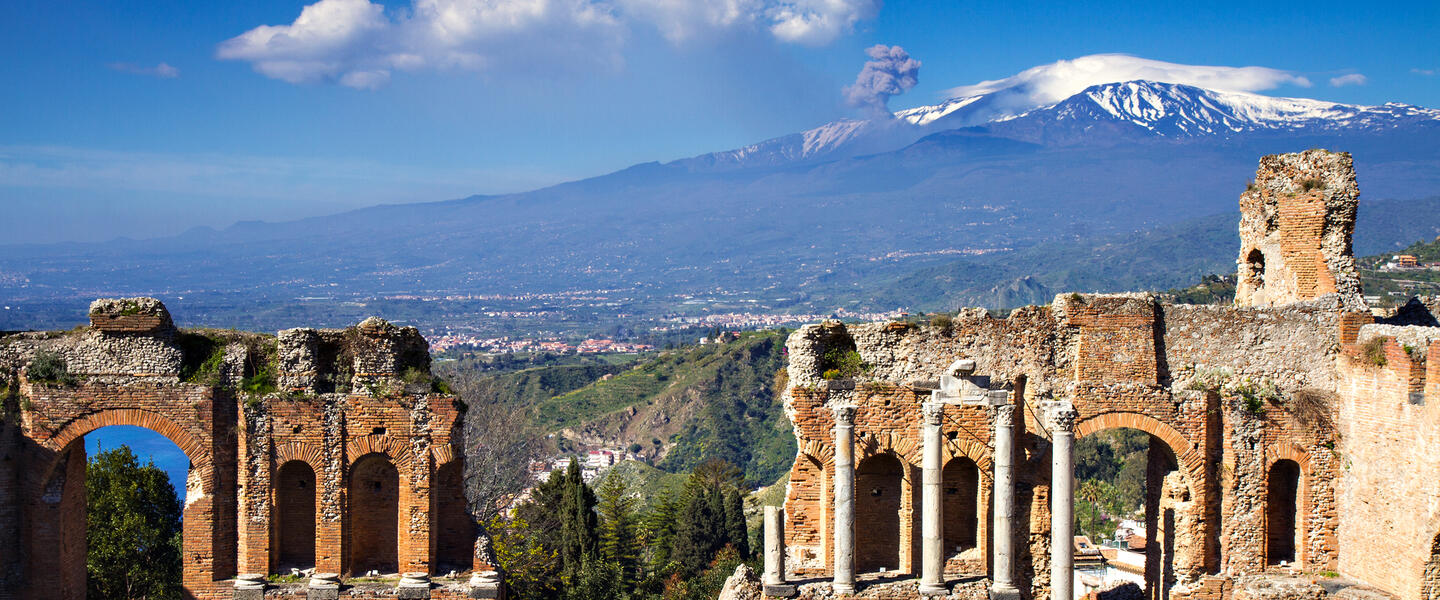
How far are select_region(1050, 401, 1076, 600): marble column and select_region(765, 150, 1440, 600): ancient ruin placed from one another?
0.11 metres

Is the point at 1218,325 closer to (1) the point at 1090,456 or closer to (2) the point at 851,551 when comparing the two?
(2) the point at 851,551

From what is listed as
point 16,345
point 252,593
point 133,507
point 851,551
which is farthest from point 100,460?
point 851,551

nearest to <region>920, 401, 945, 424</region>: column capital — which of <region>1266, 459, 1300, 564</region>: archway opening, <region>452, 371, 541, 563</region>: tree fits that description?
<region>1266, 459, 1300, 564</region>: archway opening

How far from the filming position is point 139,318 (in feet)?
63.1

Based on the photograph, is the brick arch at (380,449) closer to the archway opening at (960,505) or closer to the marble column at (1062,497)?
the archway opening at (960,505)

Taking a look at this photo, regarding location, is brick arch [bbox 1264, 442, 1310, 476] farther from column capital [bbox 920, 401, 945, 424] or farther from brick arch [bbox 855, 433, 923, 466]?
brick arch [bbox 855, 433, 923, 466]

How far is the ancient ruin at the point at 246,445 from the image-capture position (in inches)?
747

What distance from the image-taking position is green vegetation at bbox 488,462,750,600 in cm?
3089

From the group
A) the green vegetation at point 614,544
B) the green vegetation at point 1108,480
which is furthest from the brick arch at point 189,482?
the green vegetation at point 1108,480

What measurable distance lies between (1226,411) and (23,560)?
19.1 m

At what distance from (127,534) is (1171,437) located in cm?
1992

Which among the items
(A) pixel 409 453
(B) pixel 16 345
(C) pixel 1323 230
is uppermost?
(C) pixel 1323 230

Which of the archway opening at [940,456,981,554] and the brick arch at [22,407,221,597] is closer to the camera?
the brick arch at [22,407,221,597]

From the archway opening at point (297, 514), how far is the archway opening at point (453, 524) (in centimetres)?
209
